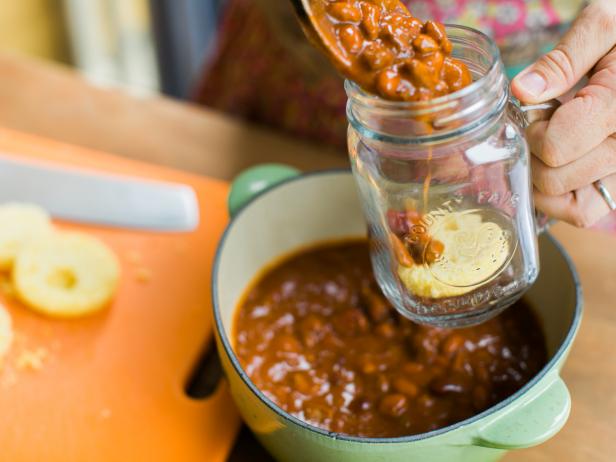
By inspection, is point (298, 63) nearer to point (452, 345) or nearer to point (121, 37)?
point (452, 345)

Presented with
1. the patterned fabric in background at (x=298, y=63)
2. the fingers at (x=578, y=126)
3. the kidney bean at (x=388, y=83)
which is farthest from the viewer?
the patterned fabric in background at (x=298, y=63)

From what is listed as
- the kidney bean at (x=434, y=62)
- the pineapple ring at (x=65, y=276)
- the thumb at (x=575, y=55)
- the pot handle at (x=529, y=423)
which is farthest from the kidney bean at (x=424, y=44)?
the pineapple ring at (x=65, y=276)

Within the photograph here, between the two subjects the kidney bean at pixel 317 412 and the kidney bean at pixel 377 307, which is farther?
the kidney bean at pixel 377 307

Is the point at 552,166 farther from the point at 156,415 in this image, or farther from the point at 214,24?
the point at 214,24

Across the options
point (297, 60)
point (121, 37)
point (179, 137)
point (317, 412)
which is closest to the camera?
point (317, 412)

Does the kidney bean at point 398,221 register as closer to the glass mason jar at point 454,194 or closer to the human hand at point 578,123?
the glass mason jar at point 454,194

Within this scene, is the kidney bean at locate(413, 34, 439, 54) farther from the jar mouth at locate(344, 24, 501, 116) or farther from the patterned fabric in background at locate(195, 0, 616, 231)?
the patterned fabric in background at locate(195, 0, 616, 231)

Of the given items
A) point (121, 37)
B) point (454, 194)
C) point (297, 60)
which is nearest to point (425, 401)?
point (454, 194)
